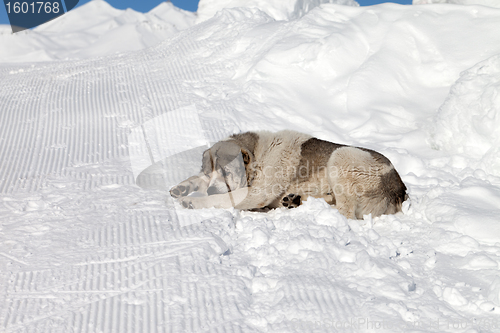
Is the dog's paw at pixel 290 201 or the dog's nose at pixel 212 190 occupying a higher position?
the dog's nose at pixel 212 190

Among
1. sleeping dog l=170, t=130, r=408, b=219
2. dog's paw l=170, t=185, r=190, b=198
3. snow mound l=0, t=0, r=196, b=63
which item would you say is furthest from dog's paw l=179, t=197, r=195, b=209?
snow mound l=0, t=0, r=196, b=63

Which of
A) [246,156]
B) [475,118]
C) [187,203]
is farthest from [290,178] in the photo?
[475,118]

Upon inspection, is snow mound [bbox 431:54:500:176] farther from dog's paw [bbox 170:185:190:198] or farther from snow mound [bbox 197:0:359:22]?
snow mound [bbox 197:0:359:22]

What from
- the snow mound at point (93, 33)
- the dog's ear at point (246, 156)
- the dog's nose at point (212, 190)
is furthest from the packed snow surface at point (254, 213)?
the snow mound at point (93, 33)

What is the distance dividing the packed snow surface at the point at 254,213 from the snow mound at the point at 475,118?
1.0 inches

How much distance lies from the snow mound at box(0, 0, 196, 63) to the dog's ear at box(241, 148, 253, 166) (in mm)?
17742

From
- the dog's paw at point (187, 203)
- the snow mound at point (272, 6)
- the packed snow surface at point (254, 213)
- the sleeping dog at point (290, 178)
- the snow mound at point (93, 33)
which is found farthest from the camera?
the snow mound at point (93, 33)

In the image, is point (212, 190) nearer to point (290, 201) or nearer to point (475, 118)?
point (290, 201)

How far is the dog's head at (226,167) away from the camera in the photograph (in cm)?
427

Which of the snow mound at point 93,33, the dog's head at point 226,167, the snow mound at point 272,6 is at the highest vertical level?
the dog's head at point 226,167

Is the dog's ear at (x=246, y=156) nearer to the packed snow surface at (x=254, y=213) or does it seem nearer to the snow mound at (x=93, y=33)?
the packed snow surface at (x=254, y=213)

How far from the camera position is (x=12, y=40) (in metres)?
24.2

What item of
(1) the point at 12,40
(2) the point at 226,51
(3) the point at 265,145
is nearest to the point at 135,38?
(1) the point at 12,40

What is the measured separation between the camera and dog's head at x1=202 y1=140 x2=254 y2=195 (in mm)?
4273
